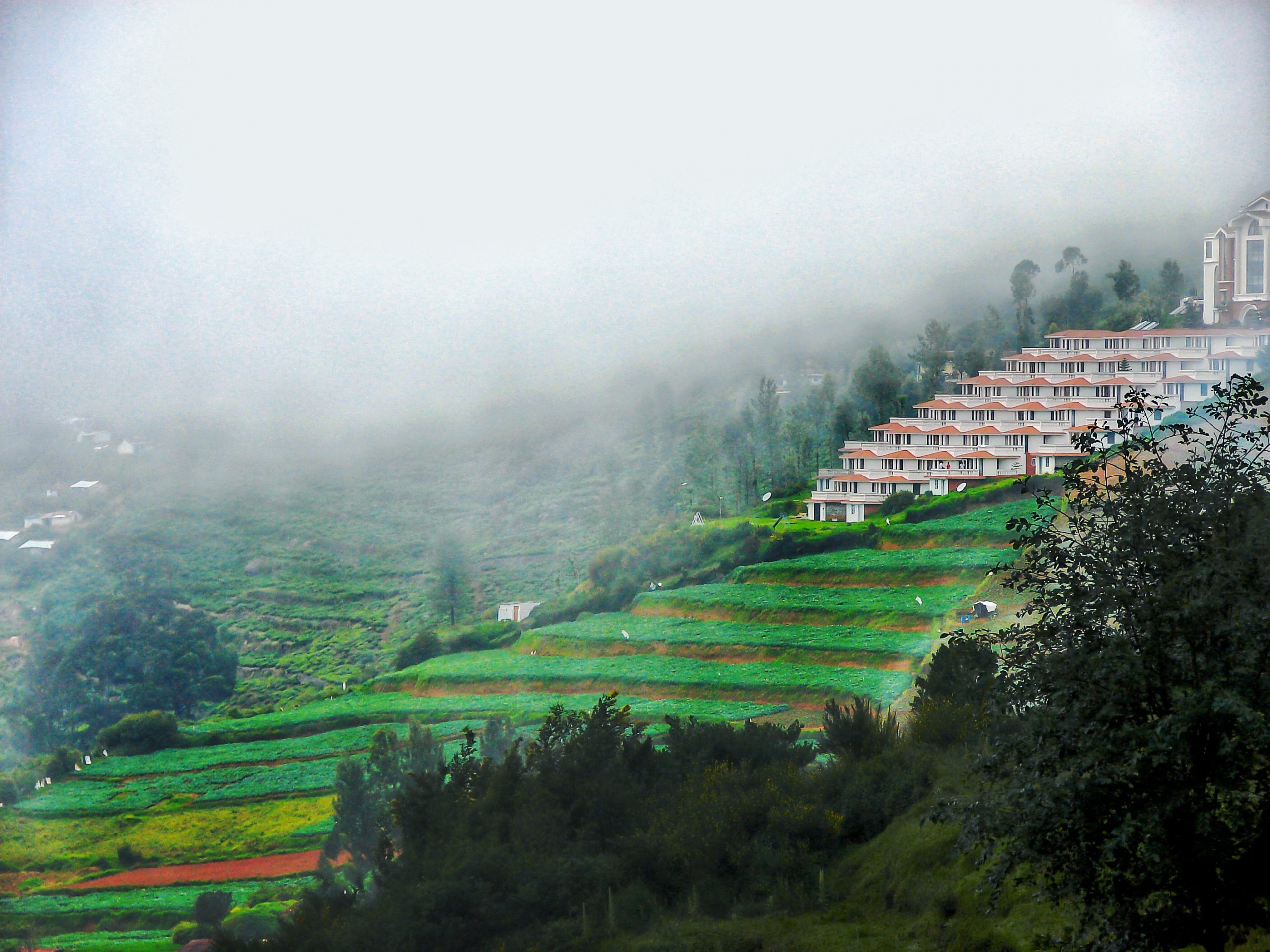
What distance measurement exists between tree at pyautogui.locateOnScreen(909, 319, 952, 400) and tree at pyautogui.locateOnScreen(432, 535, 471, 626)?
871cm

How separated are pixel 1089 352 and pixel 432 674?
12.3 meters

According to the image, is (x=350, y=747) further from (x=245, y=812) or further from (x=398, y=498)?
(x=398, y=498)

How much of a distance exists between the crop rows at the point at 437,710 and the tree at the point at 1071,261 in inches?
377

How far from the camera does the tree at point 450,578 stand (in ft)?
60.6

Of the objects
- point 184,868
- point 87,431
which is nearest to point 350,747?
point 184,868

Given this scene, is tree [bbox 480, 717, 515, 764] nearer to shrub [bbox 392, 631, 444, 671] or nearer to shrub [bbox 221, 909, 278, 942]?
shrub [bbox 392, 631, 444, 671]

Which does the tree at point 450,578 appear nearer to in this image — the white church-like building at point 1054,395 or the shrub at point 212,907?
the shrub at point 212,907

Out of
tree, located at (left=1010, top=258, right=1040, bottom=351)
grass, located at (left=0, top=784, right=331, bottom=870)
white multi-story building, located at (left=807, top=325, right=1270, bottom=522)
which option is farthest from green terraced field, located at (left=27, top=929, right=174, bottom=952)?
tree, located at (left=1010, top=258, right=1040, bottom=351)

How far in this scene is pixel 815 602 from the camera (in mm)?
16938

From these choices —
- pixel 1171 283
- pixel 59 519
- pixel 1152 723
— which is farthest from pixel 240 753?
pixel 1171 283

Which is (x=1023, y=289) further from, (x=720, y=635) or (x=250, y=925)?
(x=250, y=925)

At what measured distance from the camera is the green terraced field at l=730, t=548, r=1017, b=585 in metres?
15.8

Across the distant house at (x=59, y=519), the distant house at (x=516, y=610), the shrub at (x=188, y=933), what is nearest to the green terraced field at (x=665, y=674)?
the distant house at (x=516, y=610)

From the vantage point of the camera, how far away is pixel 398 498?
19.4 m
